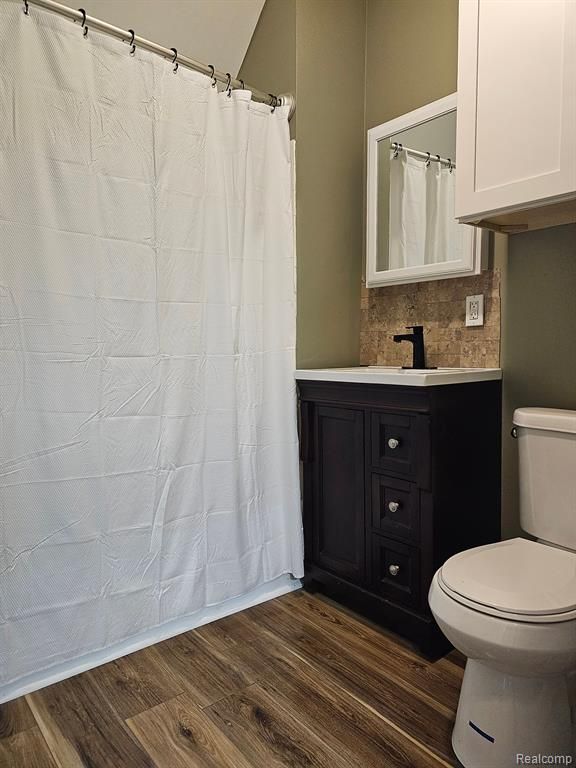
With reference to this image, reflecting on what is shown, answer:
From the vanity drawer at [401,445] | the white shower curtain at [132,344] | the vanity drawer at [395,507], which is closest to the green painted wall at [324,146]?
the white shower curtain at [132,344]

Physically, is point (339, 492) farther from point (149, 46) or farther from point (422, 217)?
point (149, 46)

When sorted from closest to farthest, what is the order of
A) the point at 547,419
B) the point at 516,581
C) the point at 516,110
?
the point at 516,581 → the point at 516,110 → the point at 547,419

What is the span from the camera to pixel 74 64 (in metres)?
1.61

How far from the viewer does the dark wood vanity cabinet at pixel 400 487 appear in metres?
1.75

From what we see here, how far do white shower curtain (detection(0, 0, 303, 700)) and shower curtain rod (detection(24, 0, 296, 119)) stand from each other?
3 cm

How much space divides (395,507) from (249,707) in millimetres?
771

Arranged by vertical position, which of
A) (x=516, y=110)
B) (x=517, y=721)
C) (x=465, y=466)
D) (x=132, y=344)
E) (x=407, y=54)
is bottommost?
(x=517, y=721)

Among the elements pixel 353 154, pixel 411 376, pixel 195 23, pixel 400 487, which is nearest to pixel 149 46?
pixel 195 23

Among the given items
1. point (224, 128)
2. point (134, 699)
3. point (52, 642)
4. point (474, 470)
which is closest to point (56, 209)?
point (224, 128)

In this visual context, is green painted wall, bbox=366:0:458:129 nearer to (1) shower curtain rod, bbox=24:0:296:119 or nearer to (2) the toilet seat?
(1) shower curtain rod, bbox=24:0:296:119

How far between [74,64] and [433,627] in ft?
6.92

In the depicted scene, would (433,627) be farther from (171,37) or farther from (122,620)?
(171,37)

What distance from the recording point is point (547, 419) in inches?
63.4

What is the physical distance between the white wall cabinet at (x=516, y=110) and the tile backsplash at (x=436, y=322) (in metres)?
0.41
